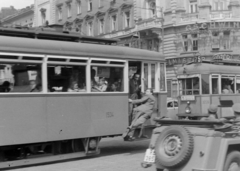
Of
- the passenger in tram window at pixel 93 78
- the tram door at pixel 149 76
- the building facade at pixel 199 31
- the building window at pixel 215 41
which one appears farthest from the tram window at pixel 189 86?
the building window at pixel 215 41

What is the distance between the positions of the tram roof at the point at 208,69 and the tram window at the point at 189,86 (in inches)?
15.9

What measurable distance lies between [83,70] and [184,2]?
103 ft

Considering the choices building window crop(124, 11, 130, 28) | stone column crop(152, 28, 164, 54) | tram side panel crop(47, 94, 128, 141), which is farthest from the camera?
building window crop(124, 11, 130, 28)

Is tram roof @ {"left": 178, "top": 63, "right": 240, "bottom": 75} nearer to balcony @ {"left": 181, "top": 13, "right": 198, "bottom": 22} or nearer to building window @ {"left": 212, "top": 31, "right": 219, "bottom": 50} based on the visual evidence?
building window @ {"left": 212, "top": 31, "right": 219, "bottom": 50}

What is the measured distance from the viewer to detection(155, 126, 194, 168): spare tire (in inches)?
254

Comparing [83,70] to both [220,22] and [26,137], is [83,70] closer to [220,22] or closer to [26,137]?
[26,137]

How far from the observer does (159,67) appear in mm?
12812

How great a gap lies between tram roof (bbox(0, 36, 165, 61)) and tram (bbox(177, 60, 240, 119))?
353 inches

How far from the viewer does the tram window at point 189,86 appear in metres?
21.3

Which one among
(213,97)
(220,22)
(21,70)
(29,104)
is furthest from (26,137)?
(220,22)

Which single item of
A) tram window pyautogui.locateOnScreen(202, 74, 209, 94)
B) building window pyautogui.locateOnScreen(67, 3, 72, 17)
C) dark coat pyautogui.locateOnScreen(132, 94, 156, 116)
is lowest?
dark coat pyautogui.locateOnScreen(132, 94, 156, 116)

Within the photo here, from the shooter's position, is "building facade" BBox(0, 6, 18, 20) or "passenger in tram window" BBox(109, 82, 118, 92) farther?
"building facade" BBox(0, 6, 18, 20)

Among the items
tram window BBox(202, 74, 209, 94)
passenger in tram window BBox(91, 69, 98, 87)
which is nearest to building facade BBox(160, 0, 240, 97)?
tram window BBox(202, 74, 209, 94)

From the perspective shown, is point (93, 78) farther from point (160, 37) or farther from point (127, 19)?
point (127, 19)
